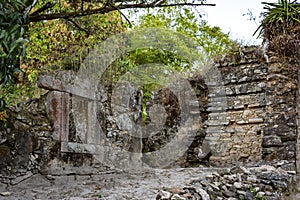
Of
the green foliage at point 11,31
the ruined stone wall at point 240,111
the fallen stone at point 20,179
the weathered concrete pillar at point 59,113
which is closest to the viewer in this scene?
the green foliage at point 11,31

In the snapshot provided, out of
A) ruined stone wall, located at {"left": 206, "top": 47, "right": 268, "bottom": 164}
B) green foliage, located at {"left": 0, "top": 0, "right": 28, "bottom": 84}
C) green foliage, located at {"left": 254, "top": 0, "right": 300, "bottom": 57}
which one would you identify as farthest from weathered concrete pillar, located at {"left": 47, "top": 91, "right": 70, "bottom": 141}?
ruined stone wall, located at {"left": 206, "top": 47, "right": 268, "bottom": 164}

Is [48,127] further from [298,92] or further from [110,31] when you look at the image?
[298,92]

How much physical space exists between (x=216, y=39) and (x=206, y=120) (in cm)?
269

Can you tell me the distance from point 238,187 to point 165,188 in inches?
29.2

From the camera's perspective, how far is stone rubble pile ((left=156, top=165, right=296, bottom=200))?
2.85 m

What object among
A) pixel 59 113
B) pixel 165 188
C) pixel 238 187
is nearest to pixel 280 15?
pixel 238 187

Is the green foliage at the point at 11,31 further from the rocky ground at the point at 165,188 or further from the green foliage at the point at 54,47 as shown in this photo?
the green foliage at the point at 54,47

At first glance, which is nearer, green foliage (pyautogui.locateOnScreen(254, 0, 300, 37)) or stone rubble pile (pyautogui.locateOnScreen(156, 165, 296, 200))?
stone rubble pile (pyautogui.locateOnScreen(156, 165, 296, 200))

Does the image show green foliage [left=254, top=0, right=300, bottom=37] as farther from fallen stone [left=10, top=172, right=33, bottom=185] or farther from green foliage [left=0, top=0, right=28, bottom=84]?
green foliage [left=0, top=0, right=28, bottom=84]

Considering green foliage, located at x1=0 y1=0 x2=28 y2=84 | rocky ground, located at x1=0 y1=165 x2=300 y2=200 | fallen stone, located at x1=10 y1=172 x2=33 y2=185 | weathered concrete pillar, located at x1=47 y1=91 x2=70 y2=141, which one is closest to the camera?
green foliage, located at x1=0 y1=0 x2=28 y2=84

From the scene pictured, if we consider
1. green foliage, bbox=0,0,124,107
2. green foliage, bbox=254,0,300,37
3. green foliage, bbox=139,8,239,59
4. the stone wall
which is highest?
green foliage, bbox=139,8,239,59

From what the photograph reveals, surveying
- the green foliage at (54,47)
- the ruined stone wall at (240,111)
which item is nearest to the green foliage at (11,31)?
the green foliage at (54,47)

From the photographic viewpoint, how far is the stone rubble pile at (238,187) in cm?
285

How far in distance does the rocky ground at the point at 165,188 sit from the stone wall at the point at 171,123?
7.6 inches
